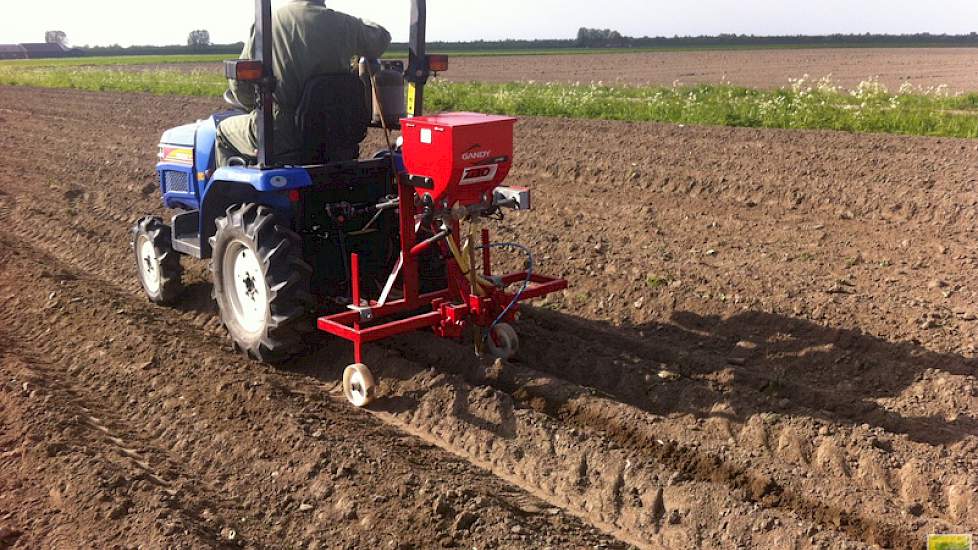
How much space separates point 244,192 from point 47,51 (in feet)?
236

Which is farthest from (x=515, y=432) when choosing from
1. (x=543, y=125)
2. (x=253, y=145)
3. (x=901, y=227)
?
(x=543, y=125)

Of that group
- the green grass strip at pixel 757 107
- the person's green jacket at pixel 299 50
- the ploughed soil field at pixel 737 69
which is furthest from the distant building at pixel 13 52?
the person's green jacket at pixel 299 50

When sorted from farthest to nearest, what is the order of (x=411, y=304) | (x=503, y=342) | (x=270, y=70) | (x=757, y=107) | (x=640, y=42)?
(x=640, y=42) < (x=757, y=107) < (x=503, y=342) < (x=411, y=304) < (x=270, y=70)

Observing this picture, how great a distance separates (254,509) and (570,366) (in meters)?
2.22

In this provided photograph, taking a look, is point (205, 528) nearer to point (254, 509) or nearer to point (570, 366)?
point (254, 509)

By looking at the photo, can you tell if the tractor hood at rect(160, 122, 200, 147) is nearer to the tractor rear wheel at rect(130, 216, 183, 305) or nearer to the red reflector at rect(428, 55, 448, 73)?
the tractor rear wheel at rect(130, 216, 183, 305)

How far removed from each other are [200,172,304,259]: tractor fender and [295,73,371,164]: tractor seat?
309 mm

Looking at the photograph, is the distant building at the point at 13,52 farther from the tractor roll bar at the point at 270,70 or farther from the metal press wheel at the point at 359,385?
the metal press wheel at the point at 359,385

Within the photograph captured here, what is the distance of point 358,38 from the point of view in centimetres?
542

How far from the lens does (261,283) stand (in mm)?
5457

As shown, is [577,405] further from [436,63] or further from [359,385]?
[436,63]

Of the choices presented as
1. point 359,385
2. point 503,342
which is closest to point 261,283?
point 359,385

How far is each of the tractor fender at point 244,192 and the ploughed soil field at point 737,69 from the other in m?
25.7

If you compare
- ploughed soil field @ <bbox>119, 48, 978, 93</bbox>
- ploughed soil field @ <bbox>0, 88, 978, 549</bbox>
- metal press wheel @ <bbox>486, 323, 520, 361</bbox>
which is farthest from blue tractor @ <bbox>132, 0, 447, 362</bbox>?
ploughed soil field @ <bbox>119, 48, 978, 93</bbox>
